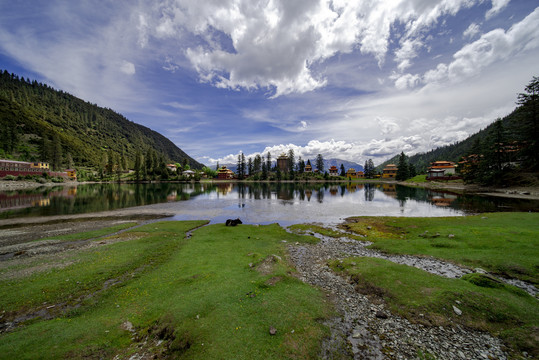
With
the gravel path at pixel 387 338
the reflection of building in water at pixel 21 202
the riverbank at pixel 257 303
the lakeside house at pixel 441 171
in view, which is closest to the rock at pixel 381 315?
the gravel path at pixel 387 338

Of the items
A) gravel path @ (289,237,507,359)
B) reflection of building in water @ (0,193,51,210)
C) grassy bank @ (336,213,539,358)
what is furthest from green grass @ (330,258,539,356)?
reflection of building in water @ (0,193,51,210)

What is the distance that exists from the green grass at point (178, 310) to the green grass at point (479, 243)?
14494 millimetres

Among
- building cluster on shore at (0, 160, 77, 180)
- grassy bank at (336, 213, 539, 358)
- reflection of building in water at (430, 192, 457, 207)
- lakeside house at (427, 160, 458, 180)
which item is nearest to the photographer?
grassy bank at (336, 213, 539, 358)

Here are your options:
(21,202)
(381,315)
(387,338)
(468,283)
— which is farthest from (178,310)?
(21,202)

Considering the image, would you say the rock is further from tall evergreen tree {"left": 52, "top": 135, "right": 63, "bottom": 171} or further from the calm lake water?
tall evergreen tree {"left": 52, "top": 135, "right": 63, "bottom": 171}

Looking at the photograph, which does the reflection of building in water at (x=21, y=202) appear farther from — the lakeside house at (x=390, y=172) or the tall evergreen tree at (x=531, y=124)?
the lakeside house at (x=390, y=172)

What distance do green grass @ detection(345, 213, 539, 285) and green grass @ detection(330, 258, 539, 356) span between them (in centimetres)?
508

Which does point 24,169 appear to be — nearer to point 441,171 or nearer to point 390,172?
point 441,171

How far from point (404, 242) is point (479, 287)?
11.1 m

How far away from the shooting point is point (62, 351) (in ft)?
26.0

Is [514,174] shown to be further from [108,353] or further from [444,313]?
[108,353]

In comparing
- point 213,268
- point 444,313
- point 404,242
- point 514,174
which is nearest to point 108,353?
point 213,268

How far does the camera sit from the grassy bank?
9.78 meters

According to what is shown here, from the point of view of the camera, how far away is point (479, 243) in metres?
20.0
